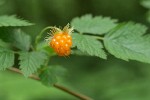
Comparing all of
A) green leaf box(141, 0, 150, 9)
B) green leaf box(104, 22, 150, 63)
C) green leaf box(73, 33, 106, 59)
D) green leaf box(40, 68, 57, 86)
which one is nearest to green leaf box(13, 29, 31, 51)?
green leaf box(40, 68, 57, 86)

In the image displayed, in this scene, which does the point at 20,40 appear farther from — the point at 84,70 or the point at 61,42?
the point at 84,70

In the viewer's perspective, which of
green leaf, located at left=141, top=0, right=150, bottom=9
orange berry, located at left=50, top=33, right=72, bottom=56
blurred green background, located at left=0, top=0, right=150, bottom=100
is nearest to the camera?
orange berry, located at left=50, top=33, right=72, bottom=56

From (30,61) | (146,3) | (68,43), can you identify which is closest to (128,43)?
(68,43)

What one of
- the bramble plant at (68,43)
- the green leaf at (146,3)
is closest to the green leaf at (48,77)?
the bramble plant at (68,43)

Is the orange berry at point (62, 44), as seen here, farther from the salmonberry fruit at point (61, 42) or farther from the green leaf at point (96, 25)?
the green leaf at point (96, 25)

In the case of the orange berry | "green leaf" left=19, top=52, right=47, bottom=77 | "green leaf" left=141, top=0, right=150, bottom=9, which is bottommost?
"green leaf" left=19, top=52, right=47, bottom=77

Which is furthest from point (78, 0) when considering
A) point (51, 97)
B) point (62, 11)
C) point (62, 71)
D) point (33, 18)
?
point (62, 71)

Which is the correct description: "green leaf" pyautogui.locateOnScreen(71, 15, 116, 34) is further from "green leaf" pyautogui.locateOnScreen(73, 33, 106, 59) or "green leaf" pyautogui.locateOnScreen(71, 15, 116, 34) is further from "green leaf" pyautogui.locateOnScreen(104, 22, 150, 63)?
"green leaf" pyautogui.locateOnScreen(73, 33, 106, 59)

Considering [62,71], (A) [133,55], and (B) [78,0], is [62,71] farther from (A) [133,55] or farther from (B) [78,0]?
(B) [78,0]
